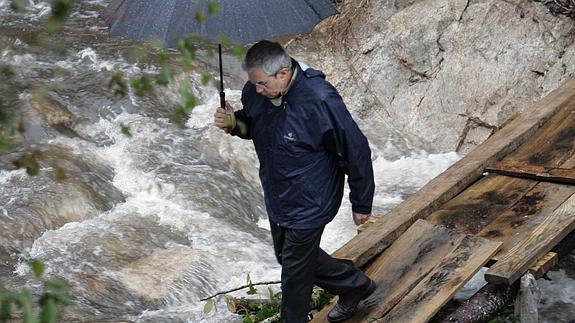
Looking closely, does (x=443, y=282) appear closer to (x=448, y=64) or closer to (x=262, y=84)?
(x=262, y=84)

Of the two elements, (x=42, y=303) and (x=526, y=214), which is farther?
(x=526, y=214)

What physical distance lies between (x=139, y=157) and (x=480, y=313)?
14.8 ft

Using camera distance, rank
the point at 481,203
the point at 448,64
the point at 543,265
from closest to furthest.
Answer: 1. the point at 543,265
2. the point at 481,203
3. the point at 448,64

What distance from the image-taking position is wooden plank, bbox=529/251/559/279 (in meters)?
5.05

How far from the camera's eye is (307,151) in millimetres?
4191

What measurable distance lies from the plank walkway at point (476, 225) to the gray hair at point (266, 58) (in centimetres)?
154

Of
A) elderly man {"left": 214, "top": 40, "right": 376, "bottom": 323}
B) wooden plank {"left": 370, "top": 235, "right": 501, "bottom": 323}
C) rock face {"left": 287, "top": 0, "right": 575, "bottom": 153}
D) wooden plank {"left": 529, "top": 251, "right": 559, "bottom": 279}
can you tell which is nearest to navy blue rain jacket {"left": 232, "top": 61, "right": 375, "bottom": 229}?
elderly man {"left": 214, "top": 40, "right": 376, "bottom": 323}

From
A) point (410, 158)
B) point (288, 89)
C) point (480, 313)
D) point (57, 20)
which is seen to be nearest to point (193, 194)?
point (410, 158)

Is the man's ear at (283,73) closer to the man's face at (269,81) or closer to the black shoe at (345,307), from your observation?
the man's face at (269,81)

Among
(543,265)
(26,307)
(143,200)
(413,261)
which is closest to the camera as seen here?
(26,307)

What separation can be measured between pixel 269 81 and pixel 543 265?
6.73 feet

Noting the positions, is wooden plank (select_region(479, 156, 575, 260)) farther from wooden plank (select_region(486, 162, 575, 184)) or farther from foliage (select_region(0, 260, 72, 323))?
foliage (select_region(0, 260, 72, 323))

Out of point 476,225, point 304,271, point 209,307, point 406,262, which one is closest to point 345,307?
point 304,271

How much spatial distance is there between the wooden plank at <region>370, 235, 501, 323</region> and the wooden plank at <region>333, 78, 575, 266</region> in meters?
0.44
